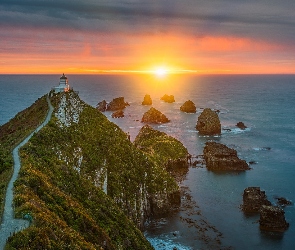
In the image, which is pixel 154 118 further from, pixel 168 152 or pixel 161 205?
pixel 161 205

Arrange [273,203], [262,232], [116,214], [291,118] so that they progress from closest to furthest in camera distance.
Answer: [116,214] → [262,232] → [273,203] → [291,118]

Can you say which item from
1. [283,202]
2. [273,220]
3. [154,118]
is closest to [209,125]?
[154,118]

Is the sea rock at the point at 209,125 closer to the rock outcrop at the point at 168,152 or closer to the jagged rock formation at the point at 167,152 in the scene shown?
the jagged rock formation at the point at 167,152

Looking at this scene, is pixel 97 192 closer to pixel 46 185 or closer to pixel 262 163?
pixel 46 185

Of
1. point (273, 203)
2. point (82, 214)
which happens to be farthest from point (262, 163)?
point (82, 214)

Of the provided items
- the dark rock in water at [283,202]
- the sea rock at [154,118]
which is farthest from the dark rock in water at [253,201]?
the sea rock at [154,118]

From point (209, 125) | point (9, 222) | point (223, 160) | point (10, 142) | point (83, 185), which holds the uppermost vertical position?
point (209, 125)
